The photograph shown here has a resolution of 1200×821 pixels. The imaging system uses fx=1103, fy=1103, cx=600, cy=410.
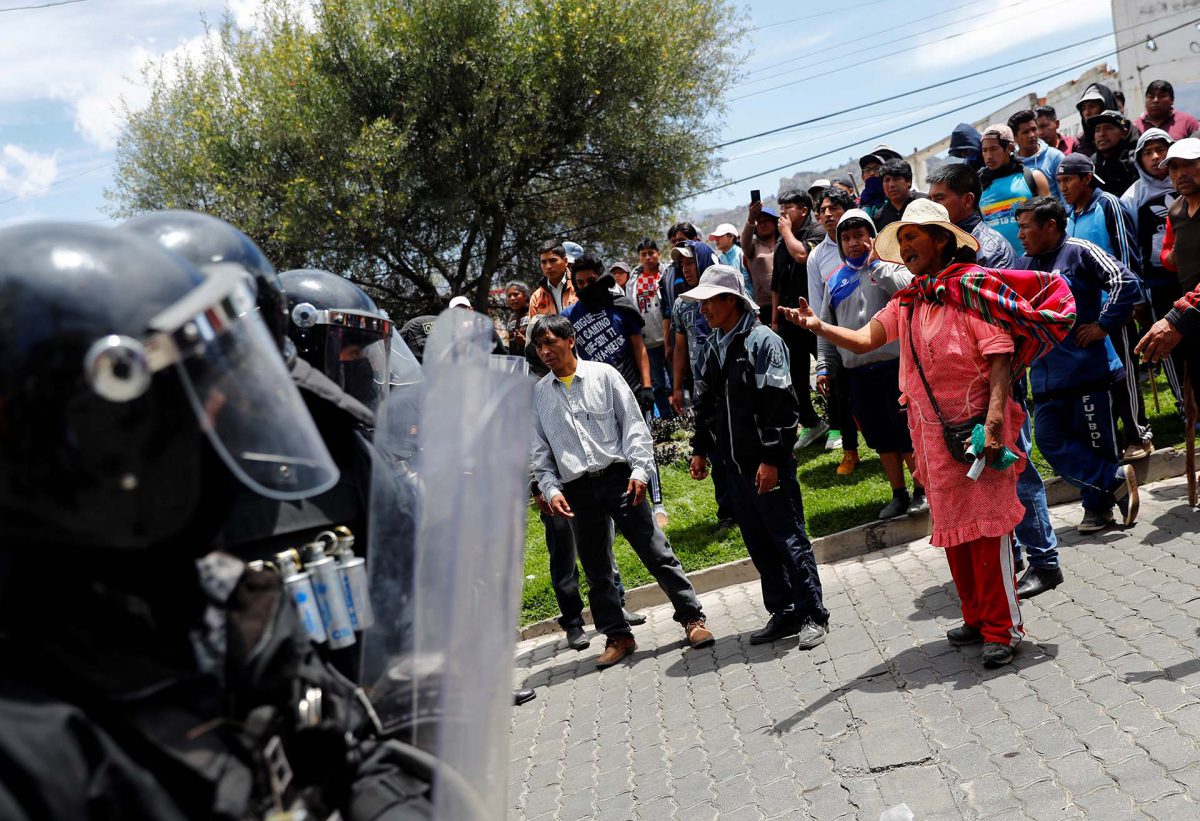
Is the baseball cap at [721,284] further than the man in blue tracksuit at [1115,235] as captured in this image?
No

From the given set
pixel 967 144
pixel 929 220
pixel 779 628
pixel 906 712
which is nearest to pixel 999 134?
pixel 967 144

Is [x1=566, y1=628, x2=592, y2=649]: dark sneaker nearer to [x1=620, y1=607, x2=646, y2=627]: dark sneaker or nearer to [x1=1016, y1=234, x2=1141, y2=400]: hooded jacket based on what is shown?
[x1=620, y1=607, x2=646, y2=627]: dark sneaker

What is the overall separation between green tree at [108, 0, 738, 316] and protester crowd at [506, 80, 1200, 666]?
1181 cm

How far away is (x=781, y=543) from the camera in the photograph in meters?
6.00

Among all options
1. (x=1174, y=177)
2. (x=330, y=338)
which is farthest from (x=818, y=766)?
(x=1174, y=177)

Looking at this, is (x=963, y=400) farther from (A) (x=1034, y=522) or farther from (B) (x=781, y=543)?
(B) (x=781, y=543)

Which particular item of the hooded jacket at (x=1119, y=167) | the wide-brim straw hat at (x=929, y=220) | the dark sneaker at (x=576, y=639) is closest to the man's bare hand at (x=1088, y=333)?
the wide-brim straw hat at (x=929, y=220)

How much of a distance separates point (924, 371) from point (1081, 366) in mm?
→ 1769

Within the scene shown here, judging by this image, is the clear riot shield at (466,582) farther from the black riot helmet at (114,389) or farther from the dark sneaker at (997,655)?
the dark sneaker at (997,655)

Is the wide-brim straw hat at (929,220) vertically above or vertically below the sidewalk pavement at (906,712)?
above

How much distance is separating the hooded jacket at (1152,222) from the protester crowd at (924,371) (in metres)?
0.01

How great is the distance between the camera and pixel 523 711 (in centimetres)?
614

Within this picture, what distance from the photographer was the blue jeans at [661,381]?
1127 centimetres

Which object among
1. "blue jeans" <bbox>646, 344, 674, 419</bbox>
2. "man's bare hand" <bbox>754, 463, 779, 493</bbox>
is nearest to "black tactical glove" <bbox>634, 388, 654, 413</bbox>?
"man's bare hand" <bbox>754, 463, 779, 493</bbox>
